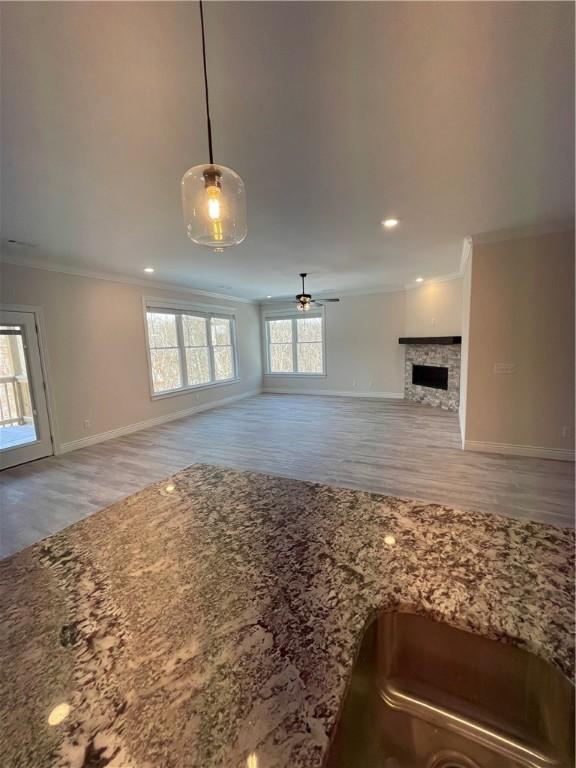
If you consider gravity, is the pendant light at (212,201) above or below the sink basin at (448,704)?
above

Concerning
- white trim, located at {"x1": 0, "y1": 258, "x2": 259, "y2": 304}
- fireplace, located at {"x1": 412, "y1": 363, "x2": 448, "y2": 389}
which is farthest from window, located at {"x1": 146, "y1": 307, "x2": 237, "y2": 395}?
fireplace, located at {"x1": 412, "y1": 363, "x2": 448, "y2": 389}

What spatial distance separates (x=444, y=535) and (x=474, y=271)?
12.1 ft

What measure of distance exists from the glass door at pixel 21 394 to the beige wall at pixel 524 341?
547 centimetres

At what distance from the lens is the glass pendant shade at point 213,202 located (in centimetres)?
130

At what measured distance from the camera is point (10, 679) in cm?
62

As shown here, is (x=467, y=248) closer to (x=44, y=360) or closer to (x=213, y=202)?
(x=213, y=202)

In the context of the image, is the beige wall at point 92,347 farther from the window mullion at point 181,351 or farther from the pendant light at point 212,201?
the pendant light at point 212,201

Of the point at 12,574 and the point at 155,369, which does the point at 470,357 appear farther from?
the point at 155,369

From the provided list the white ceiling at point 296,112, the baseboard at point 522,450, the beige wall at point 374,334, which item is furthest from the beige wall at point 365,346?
the white ceiling at point 296,112

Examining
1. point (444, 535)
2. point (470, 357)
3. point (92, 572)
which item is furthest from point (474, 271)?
point (92, 572)

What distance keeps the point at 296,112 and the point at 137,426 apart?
5175mm

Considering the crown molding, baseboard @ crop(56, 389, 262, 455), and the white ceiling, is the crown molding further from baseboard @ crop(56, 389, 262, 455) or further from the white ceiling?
baseboard @ crop(56, 389, 262, 455)

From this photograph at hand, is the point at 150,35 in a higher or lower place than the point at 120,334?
higher

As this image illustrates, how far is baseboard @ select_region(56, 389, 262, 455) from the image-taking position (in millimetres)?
4648
